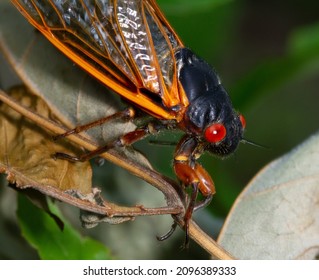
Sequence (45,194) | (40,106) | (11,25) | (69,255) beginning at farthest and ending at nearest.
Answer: (11,25) → (40,106) → (69,255) → (45,194)

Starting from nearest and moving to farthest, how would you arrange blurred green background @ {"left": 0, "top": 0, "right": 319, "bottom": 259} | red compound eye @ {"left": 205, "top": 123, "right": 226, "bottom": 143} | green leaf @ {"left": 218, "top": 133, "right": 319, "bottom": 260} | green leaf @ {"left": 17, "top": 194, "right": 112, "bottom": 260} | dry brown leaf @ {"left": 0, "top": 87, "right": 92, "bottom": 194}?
dry brown leaf @ {"left": 0, "top": 87, "right": 92, "bottom": 194}
green leaf @ {"left": 17, "top": 194, "right": 112, "bottom": 260}
green leaf @ {"left": 218, "top": 133, "right": 319, "bottom": 260}
red compound eye @ {"left": 205, "top": 123, "right": 226, "bottom": 143}
blurred green background @ {"left": 0, "top": 0, "right": 319, "bottom": 259}

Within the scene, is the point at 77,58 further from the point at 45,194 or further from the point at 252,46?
the point at 252,46

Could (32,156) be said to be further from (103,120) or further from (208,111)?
(208,111)

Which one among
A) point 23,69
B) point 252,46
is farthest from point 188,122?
point 252,46

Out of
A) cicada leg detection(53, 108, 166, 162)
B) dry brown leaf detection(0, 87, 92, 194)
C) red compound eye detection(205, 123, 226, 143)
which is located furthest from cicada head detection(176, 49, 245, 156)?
dry brown leaf detection(0, 87, 92, 194)

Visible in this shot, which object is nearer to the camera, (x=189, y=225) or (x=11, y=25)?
(x=189, y=225)

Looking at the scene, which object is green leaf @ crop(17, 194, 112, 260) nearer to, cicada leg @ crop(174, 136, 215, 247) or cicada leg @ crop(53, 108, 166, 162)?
cicada leg @ crop(53, 108, 166, 162)

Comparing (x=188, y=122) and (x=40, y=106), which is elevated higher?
(x=40, y=106)

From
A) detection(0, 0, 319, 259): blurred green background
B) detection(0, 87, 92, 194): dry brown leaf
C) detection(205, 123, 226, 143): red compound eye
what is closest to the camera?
detection(0, 87, 92, 194): dry brown leaf
